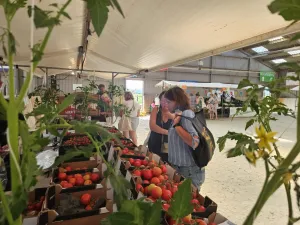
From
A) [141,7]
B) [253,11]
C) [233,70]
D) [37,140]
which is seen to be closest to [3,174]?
[37,140]

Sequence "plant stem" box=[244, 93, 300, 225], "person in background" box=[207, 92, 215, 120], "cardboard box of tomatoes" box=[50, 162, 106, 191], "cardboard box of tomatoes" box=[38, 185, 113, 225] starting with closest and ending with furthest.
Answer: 1. "plant stem" box=[244, 93, 300, 225]
2. "cardboard box of tomatoes" box=[38, 185, 113, 225]
3. "cardboard box of tomatoes" box=[50, 162, 106, 191]
4. "person in background" box=[207, 92, 215, 120]

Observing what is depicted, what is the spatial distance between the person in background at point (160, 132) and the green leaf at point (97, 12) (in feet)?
6.09

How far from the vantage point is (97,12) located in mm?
320

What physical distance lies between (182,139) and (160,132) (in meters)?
0.59

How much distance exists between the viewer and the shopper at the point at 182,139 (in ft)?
5.20

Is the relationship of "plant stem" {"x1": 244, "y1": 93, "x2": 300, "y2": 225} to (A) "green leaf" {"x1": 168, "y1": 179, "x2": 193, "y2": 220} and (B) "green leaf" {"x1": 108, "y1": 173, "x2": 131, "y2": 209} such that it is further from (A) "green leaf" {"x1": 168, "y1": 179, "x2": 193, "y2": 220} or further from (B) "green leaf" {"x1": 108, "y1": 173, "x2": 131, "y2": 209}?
(B) "green leaf" {"x1": 108, "y1": 173, "x2": 131, "y2": 209}

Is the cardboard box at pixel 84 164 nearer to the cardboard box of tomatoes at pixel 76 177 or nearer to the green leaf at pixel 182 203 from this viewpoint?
the cardboard box of tomatoes at pixel 76 177

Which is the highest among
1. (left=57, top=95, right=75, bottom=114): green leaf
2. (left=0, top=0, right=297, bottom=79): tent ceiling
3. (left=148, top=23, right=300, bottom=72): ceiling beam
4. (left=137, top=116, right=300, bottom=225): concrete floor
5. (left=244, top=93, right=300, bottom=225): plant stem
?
(left=0, top=0, right=297, bottom=79): tent ceiling

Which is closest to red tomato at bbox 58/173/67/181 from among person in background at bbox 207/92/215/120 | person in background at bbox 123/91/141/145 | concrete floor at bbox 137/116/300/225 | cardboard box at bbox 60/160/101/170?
cardboard box at bbox 60/160/101/170

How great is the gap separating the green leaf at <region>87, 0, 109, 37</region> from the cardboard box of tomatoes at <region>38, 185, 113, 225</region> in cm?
74

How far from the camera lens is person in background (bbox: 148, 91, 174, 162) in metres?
2.21

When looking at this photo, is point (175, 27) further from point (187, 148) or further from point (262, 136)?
point (262, 136)

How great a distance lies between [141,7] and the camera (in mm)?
1663

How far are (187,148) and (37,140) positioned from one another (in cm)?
139
